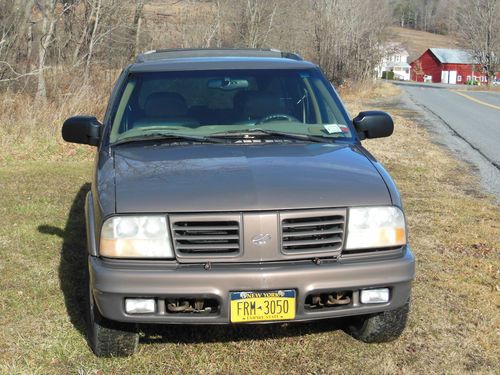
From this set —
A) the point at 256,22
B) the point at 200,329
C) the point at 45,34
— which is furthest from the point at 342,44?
the point at 200,329

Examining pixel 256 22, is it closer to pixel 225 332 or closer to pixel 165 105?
pixel 165 105

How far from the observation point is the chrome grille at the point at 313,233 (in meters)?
3.21

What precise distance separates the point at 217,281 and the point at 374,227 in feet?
2.88

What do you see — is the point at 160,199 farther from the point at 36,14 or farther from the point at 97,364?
the point at 36,14

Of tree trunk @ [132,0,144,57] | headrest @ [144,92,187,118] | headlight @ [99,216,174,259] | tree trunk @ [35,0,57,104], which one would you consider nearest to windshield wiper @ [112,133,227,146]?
headrest @ [144,92,187,118]

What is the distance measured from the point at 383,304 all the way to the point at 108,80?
12484 millimetres

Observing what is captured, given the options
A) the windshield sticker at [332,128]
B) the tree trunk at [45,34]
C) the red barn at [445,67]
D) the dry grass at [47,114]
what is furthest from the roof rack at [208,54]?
the red barn at [445,67]

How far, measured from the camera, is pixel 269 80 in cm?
477

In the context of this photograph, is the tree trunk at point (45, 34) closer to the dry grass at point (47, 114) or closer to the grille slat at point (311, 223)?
the dry grass at point (47, 114)

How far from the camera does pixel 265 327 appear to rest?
4.18 m

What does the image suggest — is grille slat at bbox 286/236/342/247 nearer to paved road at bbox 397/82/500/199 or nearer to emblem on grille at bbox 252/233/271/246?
emblem on grille at bbox 252/233/271/246

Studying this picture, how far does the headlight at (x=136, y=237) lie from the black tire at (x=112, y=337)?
0.44 meters

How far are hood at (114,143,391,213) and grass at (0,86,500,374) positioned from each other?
3.44 feet

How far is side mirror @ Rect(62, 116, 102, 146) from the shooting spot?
4.46 m
